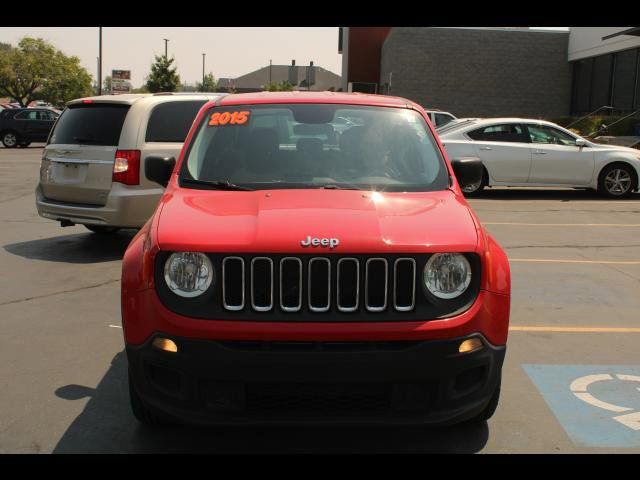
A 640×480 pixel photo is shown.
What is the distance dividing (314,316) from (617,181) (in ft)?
41.5

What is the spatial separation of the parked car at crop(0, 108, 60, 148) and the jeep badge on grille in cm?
3071

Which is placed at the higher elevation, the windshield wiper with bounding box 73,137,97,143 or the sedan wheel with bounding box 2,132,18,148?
the windshield wiper with bounding box 73,137,97,143

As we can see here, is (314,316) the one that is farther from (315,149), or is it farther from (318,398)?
(315,149)

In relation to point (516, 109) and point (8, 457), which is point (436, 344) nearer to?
point (8, 457)

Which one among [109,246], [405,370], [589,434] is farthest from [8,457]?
[109,246]

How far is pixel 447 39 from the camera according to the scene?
3331cm

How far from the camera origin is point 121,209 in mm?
8195

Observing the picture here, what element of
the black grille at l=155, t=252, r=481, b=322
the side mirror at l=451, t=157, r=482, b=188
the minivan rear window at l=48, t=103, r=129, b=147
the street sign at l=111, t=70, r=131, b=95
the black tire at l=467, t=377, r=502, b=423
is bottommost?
the black tire at l=467, t=377, r=502, b=423

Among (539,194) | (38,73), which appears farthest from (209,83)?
(539,194)

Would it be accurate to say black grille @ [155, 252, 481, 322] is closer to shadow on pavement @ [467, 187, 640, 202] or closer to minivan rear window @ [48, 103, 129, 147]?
minivan rear window @ [48, 103, 129, 147]

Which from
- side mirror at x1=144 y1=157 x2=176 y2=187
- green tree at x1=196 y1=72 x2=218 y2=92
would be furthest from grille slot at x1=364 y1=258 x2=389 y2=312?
green tree at x1=196 y1=72 x2=218 y2=92

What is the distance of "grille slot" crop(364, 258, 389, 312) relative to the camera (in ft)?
10.6

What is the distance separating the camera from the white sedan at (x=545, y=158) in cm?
1406

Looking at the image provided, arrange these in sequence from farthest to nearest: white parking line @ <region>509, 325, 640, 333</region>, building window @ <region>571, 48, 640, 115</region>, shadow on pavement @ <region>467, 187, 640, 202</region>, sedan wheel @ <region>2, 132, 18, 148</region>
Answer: sedan wheel @ <region>2, 132, 18, 148</region> → building window @ <region>571, 48, 640, 115</region> → shadow on pavement @ <region>467, 187, 640, 202</region> → white parking line @ <region>509, 325, 640, 333</region>
